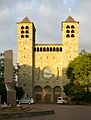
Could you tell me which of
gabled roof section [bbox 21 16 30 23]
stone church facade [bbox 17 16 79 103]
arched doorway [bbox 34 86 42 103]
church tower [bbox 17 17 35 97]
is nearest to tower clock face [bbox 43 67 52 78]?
stone church facade [bbox 17 16 79 103]

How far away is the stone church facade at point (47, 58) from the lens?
8906 cm

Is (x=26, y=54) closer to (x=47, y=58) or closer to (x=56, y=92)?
(x=47, y=58)

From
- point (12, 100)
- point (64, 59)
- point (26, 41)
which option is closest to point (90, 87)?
point (64, 59)

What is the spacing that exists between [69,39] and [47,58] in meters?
7.38

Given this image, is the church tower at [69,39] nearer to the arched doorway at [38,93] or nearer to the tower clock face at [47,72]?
the tower clock face at [47,72]

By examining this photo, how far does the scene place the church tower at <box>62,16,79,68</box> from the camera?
8894cm

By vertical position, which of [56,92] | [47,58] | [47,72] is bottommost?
[56,92]


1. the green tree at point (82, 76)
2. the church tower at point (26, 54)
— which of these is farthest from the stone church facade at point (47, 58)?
the green tree at point (82, 76)

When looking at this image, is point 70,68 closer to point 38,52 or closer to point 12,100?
point 38,52

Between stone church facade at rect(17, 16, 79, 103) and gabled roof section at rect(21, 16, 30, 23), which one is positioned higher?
gabled roof section at rect(21, 16, 30, 23)

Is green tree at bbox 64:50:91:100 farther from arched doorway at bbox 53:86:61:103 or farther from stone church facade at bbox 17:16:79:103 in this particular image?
arched doorway at bbox 53:86:61:103

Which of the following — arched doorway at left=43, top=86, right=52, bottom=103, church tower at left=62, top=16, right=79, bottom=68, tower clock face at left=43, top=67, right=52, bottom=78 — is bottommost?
arched doorway at left=43, top=86, right=52, bottom=103

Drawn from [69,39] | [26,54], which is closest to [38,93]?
[26,54]

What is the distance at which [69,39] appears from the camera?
296 ft
